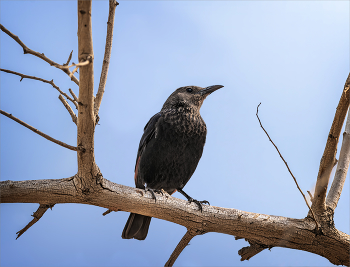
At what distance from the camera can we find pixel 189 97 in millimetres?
3588

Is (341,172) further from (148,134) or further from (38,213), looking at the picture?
(38,213)

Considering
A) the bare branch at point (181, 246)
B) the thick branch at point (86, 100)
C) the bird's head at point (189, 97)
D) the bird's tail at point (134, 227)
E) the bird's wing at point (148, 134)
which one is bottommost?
the bare branch at point (181, 246)

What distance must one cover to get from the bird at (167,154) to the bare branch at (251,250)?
20.9 inches

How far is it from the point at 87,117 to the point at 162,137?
1216mm

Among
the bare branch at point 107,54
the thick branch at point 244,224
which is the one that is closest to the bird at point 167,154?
the thick branch at point 244,224

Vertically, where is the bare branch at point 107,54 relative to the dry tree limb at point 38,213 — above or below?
above

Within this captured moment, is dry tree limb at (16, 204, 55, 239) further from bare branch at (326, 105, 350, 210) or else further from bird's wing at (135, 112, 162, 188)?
bare branch at (326, 105, 350, 210)

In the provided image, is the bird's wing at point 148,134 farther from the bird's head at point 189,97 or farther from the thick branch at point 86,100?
the thick branch at point 86,100

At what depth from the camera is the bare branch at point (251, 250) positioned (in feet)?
9.01

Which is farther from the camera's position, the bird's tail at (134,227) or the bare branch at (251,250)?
the bird's tail at (134,227)

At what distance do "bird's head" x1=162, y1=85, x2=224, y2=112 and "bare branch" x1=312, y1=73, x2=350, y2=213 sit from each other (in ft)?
4.79

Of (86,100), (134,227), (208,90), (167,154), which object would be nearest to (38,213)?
(134,227)

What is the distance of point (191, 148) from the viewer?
3.13 m

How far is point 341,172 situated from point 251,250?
3.38 feet
